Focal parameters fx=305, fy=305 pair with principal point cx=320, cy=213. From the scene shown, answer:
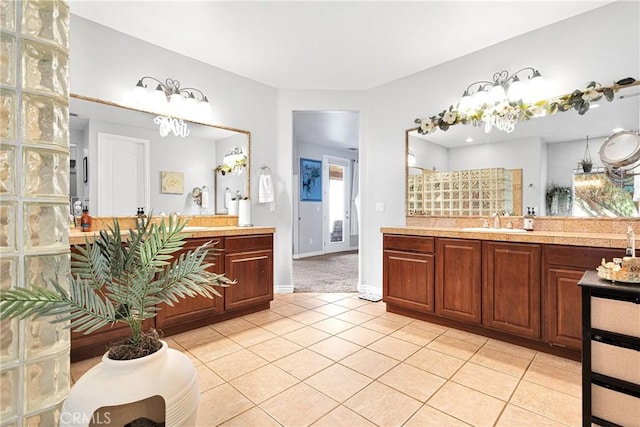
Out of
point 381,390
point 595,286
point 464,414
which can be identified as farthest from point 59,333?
point 595,286

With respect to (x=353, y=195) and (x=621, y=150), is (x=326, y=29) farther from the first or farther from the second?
(x=353, y=195)

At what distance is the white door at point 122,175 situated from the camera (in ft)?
8.75

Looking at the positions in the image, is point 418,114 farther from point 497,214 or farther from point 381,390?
point 381,390

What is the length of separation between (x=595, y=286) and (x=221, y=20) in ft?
10.3

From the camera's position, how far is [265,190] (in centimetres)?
378

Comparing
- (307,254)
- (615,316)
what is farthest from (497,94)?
(307,254)

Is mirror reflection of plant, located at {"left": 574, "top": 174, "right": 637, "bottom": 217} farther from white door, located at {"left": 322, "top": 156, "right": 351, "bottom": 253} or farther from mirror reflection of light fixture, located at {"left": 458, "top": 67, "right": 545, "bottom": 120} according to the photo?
white door, located at {"left": 322, "top": 156, "right": 351, "bottom": 253}

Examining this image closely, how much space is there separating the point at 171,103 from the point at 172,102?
15 mm

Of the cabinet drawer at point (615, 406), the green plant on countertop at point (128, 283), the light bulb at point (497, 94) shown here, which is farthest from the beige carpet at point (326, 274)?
the green plant on countertop at point (128, 283)

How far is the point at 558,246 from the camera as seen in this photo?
2.13 meters

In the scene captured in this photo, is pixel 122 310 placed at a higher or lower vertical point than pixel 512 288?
higher

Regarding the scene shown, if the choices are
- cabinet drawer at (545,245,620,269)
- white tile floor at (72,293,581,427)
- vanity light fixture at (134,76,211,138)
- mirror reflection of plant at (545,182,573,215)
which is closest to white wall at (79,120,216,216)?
vanity light fixture at (134,76,211,138)

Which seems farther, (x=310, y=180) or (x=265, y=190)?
(x=310, y=180)

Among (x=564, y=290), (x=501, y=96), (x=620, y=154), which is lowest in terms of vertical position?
(x=564, y=290)
